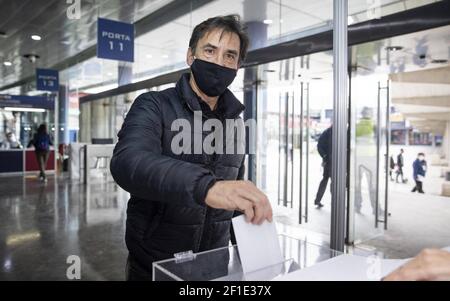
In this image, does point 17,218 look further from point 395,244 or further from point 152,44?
point 395,244

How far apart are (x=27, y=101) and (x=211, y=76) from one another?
1219 centimetres

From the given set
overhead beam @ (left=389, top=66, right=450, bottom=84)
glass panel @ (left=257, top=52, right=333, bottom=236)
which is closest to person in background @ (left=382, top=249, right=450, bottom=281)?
glass panel @ (left=257, top=52, right=333, bottom=236)

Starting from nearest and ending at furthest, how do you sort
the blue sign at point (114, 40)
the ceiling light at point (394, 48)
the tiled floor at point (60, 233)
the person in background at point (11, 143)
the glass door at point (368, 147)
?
the tiled floor at point (60, 233)
the ceiling light at point (394, 48)
the glass door at point (368, 147)
the blue sign at point (114, 40)
the person in background at point (11, 143)

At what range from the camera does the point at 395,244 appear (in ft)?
14.8

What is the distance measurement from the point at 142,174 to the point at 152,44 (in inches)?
Result: 281

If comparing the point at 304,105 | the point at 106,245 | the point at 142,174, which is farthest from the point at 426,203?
the point at 142,174

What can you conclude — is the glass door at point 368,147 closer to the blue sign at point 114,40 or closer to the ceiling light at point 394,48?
the ceiling light at point 394,48

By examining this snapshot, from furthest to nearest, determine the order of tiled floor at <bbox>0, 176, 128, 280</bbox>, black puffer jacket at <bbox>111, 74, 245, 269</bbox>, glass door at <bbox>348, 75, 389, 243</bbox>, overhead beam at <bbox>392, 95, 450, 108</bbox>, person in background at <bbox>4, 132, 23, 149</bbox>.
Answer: person in background at <bbox>4, 132, 23, 149</bbox>, overhead beam at <bbox>392, 95, 450, 108</bbox>, glass door at <bbox>348, 75, 389, 243</bbox>, tiled floor at <bbox>0, 176, 128, 280</bbox>, black puffer jacket at <bbox>111, 74, 245, 269</bbox>

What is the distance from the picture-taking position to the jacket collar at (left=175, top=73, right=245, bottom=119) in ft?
3.54

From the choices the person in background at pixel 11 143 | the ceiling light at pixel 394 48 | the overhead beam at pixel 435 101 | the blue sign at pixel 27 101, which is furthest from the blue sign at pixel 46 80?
the overhead beam at pixel 435 101

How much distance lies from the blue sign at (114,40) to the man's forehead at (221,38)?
4.61 metres

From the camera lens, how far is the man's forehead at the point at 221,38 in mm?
1062

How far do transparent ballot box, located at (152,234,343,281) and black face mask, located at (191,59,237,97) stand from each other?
1.77 feet

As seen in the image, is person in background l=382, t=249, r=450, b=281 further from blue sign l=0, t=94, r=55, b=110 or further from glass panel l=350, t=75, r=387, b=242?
blue sign l=0, t=94, r=55, b=110
